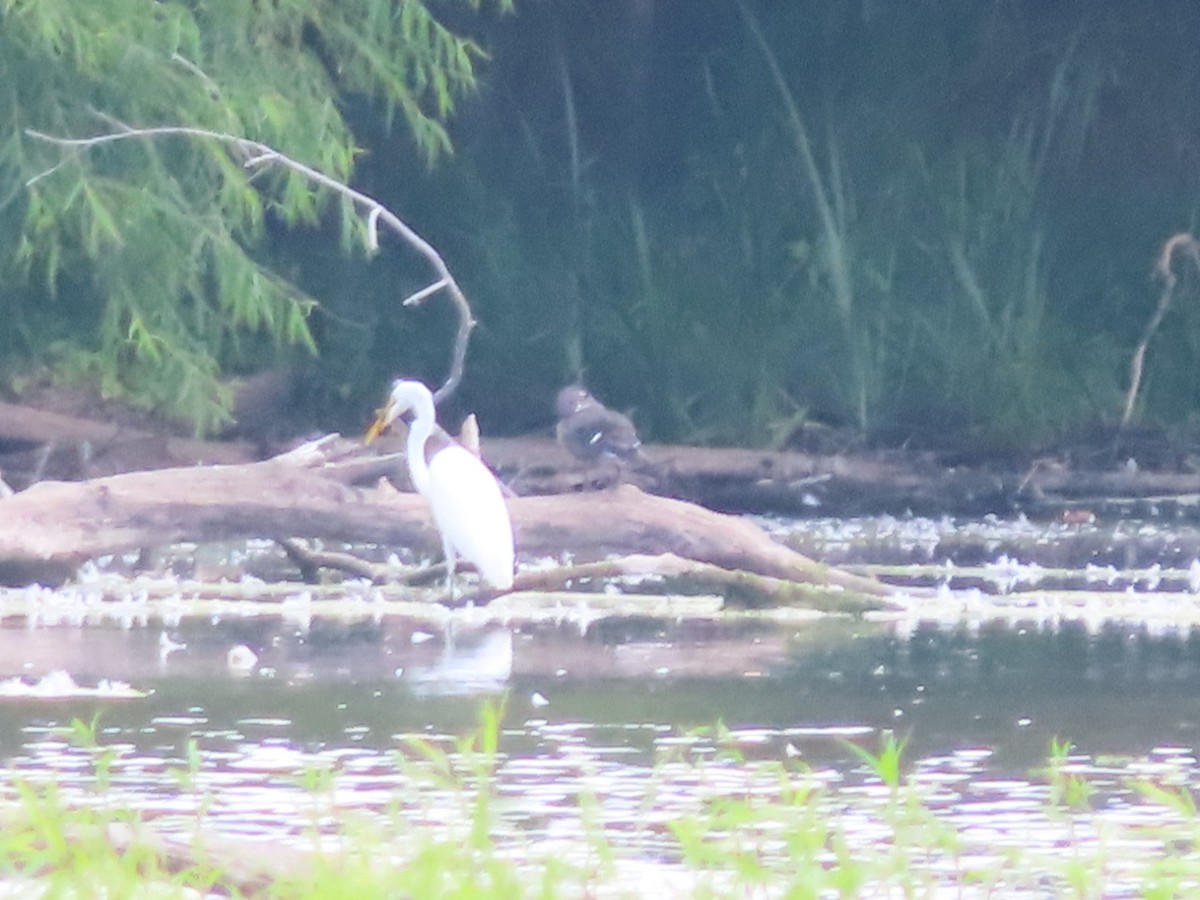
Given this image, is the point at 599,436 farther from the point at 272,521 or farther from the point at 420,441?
the point at 272,521

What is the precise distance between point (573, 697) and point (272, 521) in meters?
2.36

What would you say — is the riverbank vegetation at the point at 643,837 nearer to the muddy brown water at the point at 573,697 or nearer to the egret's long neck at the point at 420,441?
the muddy brown water at the point at 573,697

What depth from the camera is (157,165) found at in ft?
40.7

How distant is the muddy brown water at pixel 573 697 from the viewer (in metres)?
5.90

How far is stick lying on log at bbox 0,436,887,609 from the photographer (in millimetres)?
8969

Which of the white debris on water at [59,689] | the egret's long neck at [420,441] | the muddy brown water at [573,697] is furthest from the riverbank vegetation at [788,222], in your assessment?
the white debris on water at [59,689]

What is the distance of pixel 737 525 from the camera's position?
30.0 feet

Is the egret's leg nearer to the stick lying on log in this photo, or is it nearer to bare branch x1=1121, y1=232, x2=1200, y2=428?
the stick lying on log

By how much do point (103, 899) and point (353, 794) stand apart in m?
1.81

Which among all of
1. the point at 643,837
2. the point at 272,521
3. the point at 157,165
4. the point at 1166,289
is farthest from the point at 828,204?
the point at 643,837

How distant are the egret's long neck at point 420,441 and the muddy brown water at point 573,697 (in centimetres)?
77

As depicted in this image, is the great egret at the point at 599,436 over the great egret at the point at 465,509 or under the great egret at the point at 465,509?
over

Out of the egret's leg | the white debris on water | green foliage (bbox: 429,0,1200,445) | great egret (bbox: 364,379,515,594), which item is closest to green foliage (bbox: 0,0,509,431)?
great egret (bbox: 364,379,515,594)

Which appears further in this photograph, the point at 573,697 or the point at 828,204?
the point at 828,204
